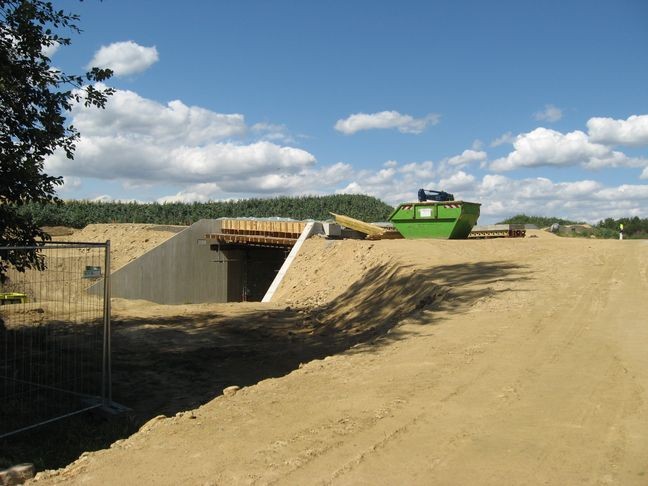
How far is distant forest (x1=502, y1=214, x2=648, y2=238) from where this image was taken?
3678 centimetres

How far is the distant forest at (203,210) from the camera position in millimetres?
38875

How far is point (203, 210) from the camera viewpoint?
5044cm

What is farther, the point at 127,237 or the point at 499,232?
the point at 127,237

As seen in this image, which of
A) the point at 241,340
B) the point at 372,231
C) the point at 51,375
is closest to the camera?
the point at 51,375

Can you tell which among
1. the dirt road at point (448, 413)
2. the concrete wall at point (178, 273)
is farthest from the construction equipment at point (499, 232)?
the dirt road at point (448, 413)

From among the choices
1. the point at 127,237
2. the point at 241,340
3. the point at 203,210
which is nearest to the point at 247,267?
the point at 127,237

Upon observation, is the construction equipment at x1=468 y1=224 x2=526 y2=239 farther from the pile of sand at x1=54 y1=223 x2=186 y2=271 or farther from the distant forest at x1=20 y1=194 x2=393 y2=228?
the distant forest at x1=20 y1=194 x2=393 y2=228

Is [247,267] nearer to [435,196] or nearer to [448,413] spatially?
[435,196]

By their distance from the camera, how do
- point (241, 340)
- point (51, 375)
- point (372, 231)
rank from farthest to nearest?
1. point (372, 231)
2. point (241, 340)
3. point (51, 375)

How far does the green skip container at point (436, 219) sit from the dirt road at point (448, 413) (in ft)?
36.7

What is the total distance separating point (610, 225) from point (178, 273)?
3489cm

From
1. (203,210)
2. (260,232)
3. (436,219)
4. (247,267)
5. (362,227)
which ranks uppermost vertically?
(203,210)

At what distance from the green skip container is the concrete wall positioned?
1009 centimetres

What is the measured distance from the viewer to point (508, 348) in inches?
269
